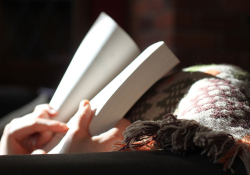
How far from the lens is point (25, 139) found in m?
0.60

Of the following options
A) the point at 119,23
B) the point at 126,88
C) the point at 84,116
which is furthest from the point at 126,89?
the point at 119,23

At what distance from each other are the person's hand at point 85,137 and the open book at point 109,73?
0.03 metres

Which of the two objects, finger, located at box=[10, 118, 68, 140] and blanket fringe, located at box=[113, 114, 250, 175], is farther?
finger, located at box=[10, 118, 68, 140]

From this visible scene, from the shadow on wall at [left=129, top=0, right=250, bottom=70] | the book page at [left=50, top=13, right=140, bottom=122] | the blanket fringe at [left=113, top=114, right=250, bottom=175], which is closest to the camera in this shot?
the blanket fringe at [left=113, top=114, right=250, bottom=175]

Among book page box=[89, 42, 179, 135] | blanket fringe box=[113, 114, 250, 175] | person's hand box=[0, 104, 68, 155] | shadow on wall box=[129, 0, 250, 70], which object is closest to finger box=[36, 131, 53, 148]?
person's hand box=[0, 104, 68, 155]

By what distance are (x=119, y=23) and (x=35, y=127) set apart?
178cm

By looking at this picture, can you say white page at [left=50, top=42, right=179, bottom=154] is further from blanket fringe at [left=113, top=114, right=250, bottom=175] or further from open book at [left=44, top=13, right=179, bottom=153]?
blanket fringe at [left=113, top=114, right=250, bottom=175]

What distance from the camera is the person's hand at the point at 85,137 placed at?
1.70 ft

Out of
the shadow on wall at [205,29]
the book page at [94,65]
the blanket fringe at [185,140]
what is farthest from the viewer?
the shadow on wall at [205,29]

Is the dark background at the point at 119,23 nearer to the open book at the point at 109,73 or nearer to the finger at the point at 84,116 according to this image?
the open book at the point at 109,73

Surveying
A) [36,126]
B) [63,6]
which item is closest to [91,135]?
[36,126]

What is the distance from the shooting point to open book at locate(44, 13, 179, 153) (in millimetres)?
579

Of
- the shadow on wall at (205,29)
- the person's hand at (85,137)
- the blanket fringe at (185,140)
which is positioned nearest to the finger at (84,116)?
the person's hand at (85,137)

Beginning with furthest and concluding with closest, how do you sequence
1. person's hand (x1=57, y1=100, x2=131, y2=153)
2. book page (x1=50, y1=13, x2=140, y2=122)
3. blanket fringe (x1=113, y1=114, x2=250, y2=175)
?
book page (x1=50, y1=13, x2=140, y2=122) < person's hand (x1=57, y1=100, x2=131, y2=153) < blanket fringe (x1=113, y1=114, x2=250, y2=175)
